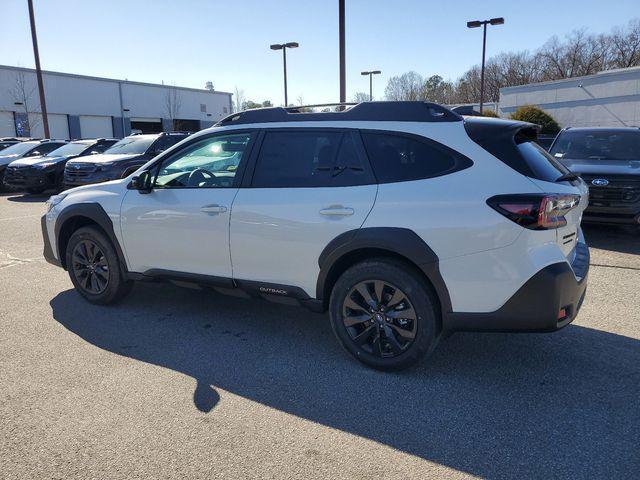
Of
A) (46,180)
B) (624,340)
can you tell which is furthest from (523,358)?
(46,180)

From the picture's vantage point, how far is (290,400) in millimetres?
3309

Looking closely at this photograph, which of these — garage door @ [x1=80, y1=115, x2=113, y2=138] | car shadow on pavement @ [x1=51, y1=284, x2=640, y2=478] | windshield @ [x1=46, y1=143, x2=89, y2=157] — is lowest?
car shadow on pavement @ [x1=51, y1=284, x2=640, y2=478]

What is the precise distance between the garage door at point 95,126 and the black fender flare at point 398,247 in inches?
1744

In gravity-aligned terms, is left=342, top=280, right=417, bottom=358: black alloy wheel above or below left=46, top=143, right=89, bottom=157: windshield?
below

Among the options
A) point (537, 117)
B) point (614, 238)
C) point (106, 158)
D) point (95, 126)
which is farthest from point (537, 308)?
point (95, 126)

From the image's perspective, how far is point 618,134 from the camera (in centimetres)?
895

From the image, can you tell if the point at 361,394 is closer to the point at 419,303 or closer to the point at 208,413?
the point at 419,303

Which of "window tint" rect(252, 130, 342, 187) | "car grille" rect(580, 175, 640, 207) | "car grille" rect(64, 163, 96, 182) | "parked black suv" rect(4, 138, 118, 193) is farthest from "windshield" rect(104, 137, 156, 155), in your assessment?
"car grille" rect(580, 175, 640, 207)

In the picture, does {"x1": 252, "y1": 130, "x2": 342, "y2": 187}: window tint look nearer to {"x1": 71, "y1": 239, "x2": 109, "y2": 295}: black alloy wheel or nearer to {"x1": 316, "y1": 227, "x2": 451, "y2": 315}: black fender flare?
{"x1": 316, "y1": 227, "x2": 451, "y2": 315}: black fender flare

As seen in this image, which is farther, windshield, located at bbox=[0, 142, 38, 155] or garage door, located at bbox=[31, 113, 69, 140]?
garage door, located at bbox=[31, 113, 69, 140]

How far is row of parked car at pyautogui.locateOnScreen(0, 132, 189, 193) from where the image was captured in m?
13.1

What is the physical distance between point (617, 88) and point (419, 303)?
115ft

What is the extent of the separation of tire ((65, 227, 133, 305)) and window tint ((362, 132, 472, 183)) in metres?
2.78

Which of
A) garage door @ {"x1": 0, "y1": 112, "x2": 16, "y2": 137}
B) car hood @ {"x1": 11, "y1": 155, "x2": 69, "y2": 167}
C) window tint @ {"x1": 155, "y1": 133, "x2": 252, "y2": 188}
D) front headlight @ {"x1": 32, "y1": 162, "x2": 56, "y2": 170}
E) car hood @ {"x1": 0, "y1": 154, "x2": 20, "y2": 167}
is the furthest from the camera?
garage door @ {"x1": 0, "y1": 112, "x2": 16, "y2": 137}
